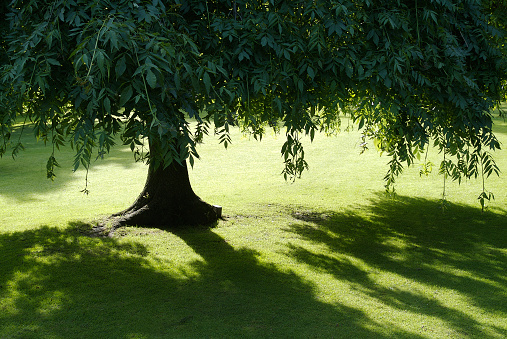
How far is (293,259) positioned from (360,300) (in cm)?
144

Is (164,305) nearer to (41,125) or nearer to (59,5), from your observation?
(41,125)

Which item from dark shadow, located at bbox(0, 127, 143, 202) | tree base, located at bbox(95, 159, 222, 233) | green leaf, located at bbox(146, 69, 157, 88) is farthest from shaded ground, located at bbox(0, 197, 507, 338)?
dark shadow, located at bbox(0, 127, 143, 202)

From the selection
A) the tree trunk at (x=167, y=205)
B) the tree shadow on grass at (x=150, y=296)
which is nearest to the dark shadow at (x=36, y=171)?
the tree trunk at (x=167, y=205)

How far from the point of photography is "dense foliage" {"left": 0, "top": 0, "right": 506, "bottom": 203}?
3.21m

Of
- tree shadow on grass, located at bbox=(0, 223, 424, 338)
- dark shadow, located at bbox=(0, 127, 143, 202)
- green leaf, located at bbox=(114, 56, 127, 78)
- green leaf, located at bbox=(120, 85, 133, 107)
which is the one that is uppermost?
green leaf, located at bbox=(114, 56, 127, 78)

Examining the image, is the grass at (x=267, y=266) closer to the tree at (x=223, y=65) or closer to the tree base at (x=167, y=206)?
the tree base at (x=167, y=206)

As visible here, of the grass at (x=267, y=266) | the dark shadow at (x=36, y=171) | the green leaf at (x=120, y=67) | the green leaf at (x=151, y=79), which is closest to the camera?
the green leaf at (x=151, y=79)

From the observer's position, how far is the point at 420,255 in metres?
6.48

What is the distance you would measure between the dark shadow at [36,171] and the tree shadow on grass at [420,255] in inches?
228

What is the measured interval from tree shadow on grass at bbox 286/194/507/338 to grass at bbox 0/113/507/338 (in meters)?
0.02

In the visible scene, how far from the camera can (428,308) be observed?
4742 millimetres

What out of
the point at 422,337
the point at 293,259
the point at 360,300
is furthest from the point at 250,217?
the point at 422,337

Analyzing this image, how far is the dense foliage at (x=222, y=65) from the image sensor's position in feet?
10.5

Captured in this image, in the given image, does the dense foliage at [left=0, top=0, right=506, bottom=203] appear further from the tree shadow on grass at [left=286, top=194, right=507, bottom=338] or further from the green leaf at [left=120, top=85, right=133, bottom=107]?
the tree shadow on grass at [left=286, top=194, right=507, bottom=338]
